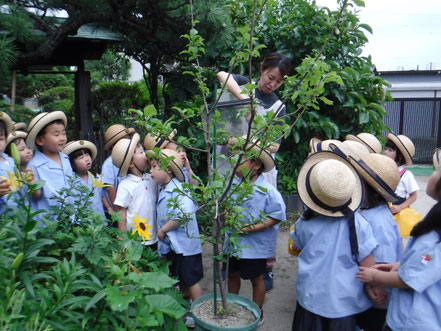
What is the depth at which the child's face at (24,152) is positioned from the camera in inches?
107

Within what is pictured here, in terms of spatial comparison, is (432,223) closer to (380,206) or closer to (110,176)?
(380,206)

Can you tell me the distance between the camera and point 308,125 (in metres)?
5.00

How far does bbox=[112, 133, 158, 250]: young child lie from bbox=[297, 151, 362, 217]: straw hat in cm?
133

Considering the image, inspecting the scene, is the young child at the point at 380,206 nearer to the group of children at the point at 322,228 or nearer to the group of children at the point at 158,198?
the group of children at the point at 322,228

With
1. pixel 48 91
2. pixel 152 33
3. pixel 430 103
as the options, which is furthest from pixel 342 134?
pixel 48 91

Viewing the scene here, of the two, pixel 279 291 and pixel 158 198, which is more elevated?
pixel 158 198

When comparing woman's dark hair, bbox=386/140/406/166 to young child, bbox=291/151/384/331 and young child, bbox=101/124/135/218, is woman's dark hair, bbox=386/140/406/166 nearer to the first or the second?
young child, bbox=291/151/384/331

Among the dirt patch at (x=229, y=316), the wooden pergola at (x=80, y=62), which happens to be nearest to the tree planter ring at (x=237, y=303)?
the dirt patch at (x=229, y=316)

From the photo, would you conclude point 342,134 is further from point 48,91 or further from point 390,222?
point 48,91

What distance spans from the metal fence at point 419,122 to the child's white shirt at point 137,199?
1160 cm

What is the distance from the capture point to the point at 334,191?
183cm

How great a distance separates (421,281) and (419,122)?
12.6m

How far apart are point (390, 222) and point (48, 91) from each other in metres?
14.8

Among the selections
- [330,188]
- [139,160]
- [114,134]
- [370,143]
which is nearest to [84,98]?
[114,134]
